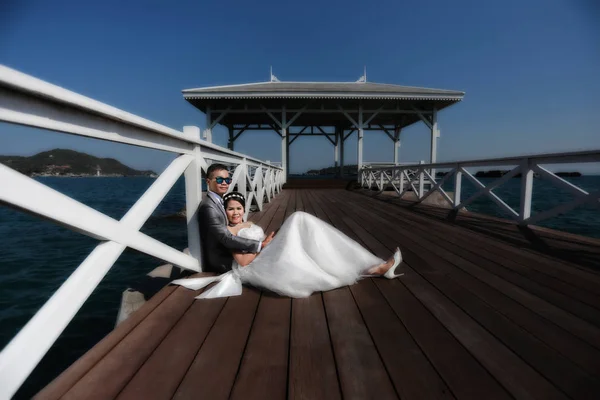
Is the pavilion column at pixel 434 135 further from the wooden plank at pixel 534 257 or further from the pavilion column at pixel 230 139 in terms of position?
the pavilion column at pixel 230 139

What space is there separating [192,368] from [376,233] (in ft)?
10.5

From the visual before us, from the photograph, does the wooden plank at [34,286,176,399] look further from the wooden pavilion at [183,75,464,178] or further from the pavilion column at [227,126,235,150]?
the pavilion column at [227,126,235,150]

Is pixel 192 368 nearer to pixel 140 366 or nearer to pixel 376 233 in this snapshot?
pixel 140 366

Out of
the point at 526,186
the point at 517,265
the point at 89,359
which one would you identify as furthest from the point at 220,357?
the point at 526,186

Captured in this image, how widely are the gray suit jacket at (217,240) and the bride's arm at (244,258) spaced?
0.13 ft

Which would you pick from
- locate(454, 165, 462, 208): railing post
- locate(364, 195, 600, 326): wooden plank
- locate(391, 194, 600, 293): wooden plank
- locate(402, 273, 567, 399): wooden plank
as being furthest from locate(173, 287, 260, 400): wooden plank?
locate(454, 165, 462, 208): railing post

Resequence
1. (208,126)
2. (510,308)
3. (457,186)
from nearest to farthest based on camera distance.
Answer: (510,308) → (457,186) → (208,126)

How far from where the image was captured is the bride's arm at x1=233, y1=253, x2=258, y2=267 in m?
2.24

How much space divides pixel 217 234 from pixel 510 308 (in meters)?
2.12

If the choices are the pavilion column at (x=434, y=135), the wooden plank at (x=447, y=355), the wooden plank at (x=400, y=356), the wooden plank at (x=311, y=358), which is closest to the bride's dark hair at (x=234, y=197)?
the wooden plank at (x=311, y=358)

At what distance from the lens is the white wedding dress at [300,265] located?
193 cm

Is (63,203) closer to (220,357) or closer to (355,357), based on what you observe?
(220,357)

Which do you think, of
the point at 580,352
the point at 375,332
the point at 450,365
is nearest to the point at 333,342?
the point at 375,332

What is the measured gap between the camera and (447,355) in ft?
4.31
